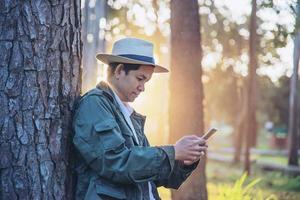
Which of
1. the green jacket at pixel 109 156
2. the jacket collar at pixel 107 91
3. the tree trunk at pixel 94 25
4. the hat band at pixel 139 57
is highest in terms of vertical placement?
the tree trunk at pixel 94 25

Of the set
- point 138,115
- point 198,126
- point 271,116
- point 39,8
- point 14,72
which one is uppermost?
point 39,8

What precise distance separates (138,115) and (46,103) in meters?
0.61

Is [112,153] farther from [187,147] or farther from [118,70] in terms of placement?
[118,70]

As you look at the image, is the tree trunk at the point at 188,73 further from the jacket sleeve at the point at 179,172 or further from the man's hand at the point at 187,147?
the man's hand at the point at 187,147

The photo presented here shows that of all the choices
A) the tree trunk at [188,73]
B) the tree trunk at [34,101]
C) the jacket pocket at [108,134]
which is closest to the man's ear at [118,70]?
the tree trunk at [34,101]

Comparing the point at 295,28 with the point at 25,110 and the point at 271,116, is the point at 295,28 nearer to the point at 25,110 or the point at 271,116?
the point at 25,110

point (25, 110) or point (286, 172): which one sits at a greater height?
point (25, 110)

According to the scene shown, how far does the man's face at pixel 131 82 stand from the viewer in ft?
10.1

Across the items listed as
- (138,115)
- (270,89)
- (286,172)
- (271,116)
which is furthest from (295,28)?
(271,116)

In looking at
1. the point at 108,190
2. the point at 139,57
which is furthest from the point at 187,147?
the point at 139,57

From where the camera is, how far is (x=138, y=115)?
3273 millimetres

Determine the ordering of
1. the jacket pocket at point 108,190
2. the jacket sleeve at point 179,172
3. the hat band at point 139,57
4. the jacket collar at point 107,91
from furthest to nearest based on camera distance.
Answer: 1. the jacket sleeve at point 179,172
2. the hat band at point 139,57
3. the jacket collar at point 107,91
4. the jacket pocket at point 108,190

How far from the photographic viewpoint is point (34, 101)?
289 centimetres

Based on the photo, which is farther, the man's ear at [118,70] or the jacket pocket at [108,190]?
the man's ear at [118,70]
